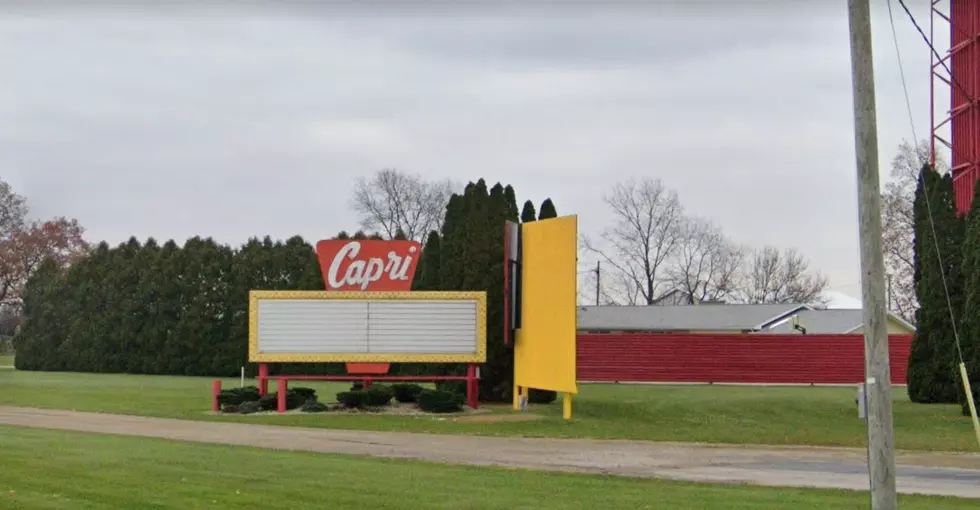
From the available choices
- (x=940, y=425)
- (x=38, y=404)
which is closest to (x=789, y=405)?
(x=940, y=425)

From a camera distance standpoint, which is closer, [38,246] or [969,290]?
[969,290]

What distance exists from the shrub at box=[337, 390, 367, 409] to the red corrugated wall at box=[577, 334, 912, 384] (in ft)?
73.9

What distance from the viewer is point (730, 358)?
47938 millimetres

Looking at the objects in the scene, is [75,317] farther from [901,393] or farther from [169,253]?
[901,393]

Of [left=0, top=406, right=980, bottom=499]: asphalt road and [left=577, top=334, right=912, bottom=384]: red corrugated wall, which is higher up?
[left=577, top=334, right=912, bottom=384]: red corrugated wall

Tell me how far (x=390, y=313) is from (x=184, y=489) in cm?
1636

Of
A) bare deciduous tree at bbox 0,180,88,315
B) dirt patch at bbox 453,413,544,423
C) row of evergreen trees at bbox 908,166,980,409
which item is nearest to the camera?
dirt patch at bbox 453,413,544,423

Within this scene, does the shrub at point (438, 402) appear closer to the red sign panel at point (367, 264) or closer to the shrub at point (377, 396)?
the shrub at point (377, 396)

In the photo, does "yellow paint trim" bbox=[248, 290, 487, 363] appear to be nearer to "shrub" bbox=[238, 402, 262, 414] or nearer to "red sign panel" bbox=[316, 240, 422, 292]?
"red sign panel" bbox=[316, 240, 422, 292]

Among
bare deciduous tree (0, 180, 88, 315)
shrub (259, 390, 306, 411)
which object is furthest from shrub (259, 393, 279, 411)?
bare deciduous tree (0, 180, 88, 315)

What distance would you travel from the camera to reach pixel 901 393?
1594 inches

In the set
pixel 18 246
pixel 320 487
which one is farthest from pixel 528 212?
pixel 18 246

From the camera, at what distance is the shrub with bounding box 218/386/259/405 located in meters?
27.6

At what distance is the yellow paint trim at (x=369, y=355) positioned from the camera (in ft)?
93.4
